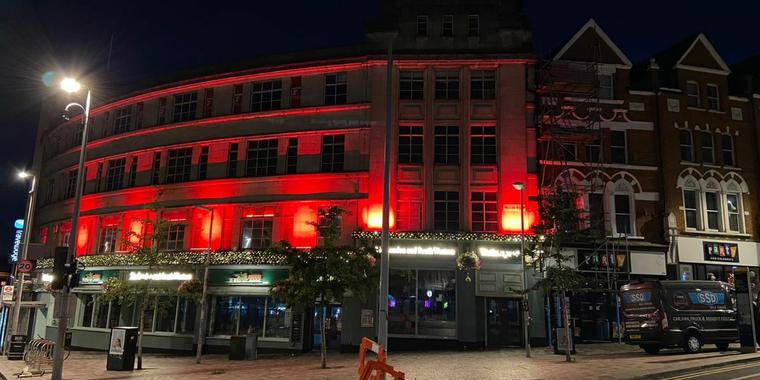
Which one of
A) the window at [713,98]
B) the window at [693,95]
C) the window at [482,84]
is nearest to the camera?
the window at [482,84]

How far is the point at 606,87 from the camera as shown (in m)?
28.6

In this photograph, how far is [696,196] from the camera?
2823cm

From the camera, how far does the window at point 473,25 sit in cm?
2762

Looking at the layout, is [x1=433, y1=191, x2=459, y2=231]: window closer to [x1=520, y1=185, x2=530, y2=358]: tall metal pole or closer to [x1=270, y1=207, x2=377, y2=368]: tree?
[x1=520, y1=185, x2=530, y2=358]: tall metal pole

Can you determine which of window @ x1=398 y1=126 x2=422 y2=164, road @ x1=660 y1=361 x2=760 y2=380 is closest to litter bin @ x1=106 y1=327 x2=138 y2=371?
window @ x1=398 y1=126 x2=422 y2=164

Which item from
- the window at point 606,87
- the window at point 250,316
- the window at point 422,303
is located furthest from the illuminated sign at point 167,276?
the window at point 606,87

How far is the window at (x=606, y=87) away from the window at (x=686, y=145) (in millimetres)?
3910

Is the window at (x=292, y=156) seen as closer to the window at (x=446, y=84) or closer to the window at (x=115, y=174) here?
the window at (x=446, y=84)

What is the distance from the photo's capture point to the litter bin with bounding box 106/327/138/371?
19.6m

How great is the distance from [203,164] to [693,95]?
83.9ft

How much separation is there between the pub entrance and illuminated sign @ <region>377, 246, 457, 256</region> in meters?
2.75

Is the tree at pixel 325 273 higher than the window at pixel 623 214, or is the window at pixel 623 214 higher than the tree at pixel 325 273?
the window at pixel 623 214

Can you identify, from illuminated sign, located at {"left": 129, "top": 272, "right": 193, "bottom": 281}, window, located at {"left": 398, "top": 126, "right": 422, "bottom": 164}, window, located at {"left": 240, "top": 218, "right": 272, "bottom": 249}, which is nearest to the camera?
window, located at {"left": 398, "top": 126, "right": 422, "bottom": 164}

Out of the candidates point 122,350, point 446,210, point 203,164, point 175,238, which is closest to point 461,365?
point 446,210
